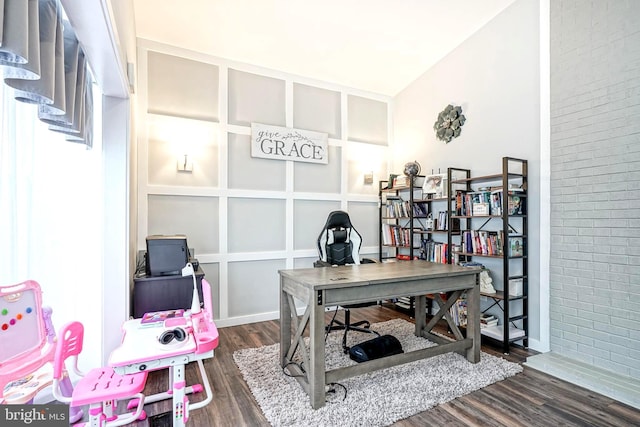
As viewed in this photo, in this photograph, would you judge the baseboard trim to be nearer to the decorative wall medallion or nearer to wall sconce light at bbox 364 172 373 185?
the decorative wall medallion

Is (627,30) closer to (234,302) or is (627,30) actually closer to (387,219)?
(387,219)

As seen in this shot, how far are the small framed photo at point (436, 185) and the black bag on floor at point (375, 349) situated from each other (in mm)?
1844

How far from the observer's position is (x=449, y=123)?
3926 millimetres

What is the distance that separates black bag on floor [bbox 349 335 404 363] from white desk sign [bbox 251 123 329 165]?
7.75 feet

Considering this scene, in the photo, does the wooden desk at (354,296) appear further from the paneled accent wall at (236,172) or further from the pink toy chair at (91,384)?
the paneled accent wall at (236,172)

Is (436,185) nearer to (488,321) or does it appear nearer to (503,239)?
(503,239)

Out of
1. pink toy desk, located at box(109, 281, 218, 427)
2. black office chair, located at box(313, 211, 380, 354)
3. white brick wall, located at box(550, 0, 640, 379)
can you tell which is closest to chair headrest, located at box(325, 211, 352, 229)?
black office chair, located at box(313, 211, 380, 354)

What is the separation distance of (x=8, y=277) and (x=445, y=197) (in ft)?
12.6

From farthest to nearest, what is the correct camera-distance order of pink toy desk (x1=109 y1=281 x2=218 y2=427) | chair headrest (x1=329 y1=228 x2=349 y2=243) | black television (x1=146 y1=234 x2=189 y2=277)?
chair headrest (x1=329 y1=228 x2=349 y2=243), black television (x1=146 y1=234 x2=189 y2=277), pink toy desk (x1=109 y1=281 x2=218 y2=427)

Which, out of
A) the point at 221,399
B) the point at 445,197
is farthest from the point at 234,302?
the point at 445,197

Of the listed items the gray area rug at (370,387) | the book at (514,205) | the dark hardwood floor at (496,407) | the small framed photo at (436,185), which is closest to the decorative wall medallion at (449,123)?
the small framed photo at (436,185)

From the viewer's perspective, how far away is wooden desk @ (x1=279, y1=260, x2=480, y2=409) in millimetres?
2133

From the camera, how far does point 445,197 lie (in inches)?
149

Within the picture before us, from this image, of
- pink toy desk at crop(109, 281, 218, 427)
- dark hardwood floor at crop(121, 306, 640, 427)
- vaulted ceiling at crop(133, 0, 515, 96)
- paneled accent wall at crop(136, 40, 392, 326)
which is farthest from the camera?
paneled accent wall at crop(136, 40, 392, 326)
